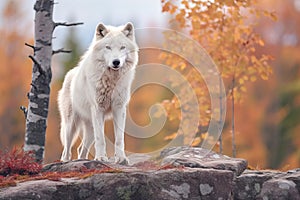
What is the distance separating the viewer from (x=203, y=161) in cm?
607

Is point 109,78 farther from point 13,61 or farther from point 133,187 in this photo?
point 13,61

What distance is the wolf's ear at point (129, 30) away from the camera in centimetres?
661

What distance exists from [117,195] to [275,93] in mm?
17268

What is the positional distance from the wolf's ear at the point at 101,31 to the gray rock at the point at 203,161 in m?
1.75

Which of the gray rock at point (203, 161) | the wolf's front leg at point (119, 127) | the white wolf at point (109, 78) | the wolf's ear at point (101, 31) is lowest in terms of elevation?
the gray rock at point (203, 161)

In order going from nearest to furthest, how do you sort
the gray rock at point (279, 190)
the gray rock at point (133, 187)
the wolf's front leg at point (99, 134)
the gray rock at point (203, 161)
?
the gray rock at point (133, 187), the gray rock at point (279, 190), the gray rock at point (203, 161), the wolf's front leg at point (99, 134)

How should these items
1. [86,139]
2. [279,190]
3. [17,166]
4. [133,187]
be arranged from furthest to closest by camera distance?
[86,139] → [17,166] → [279,190] → [133,187]

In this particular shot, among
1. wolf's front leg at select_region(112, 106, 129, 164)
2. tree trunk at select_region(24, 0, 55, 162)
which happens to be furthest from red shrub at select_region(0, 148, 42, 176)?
tree trunk at select_region(24, 0, 55, 162)

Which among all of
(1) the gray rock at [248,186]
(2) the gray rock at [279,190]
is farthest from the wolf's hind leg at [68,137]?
(2) the gray rock at [279,190]

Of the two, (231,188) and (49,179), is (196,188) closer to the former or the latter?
(231,188)

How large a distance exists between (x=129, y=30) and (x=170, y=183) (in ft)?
7.51

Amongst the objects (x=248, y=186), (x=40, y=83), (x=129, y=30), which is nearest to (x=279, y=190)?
(x=248, y=186)

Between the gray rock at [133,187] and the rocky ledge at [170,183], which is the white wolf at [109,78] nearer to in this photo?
the rocky ledge at [170,183]

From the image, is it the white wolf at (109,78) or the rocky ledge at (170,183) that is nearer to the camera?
the rocky ledge at (170,183)
